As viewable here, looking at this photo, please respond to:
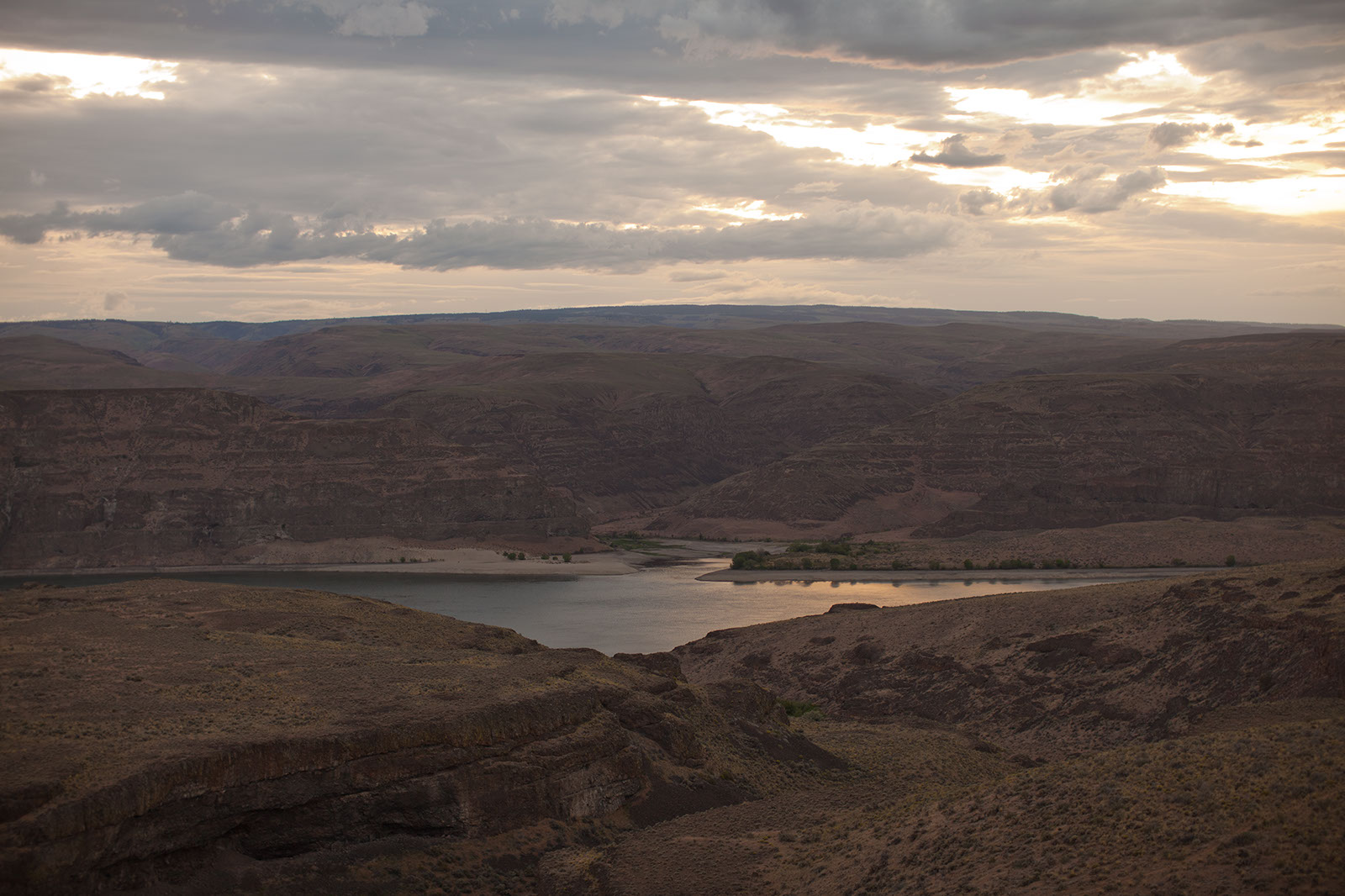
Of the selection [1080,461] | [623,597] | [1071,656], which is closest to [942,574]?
[623,597]

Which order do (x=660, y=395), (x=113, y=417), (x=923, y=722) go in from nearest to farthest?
1. (x=923, y=722)
2. (x=113, y=417)
3. (x=660, y=395)

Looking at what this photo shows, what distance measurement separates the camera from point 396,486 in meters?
116

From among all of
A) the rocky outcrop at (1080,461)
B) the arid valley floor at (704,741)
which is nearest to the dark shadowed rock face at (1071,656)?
the arid valley floor at (704,741)

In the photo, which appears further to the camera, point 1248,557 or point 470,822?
point 1248,557

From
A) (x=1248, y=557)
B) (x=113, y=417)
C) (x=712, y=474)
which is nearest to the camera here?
(x=1248, y=557)

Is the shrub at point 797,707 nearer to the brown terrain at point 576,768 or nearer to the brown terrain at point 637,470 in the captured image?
the brown terrain at point 576,768

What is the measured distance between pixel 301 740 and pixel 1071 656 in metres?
33.3

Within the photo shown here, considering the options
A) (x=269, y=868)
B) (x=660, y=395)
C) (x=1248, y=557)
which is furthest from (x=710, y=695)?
(x=660, y=395)

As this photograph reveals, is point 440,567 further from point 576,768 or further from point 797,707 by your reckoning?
point 576,768

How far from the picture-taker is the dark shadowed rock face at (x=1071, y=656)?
42.1m

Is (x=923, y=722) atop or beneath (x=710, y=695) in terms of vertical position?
beneath

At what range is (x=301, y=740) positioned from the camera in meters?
25.4

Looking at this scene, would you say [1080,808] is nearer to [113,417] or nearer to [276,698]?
[276,698]

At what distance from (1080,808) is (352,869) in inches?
559
